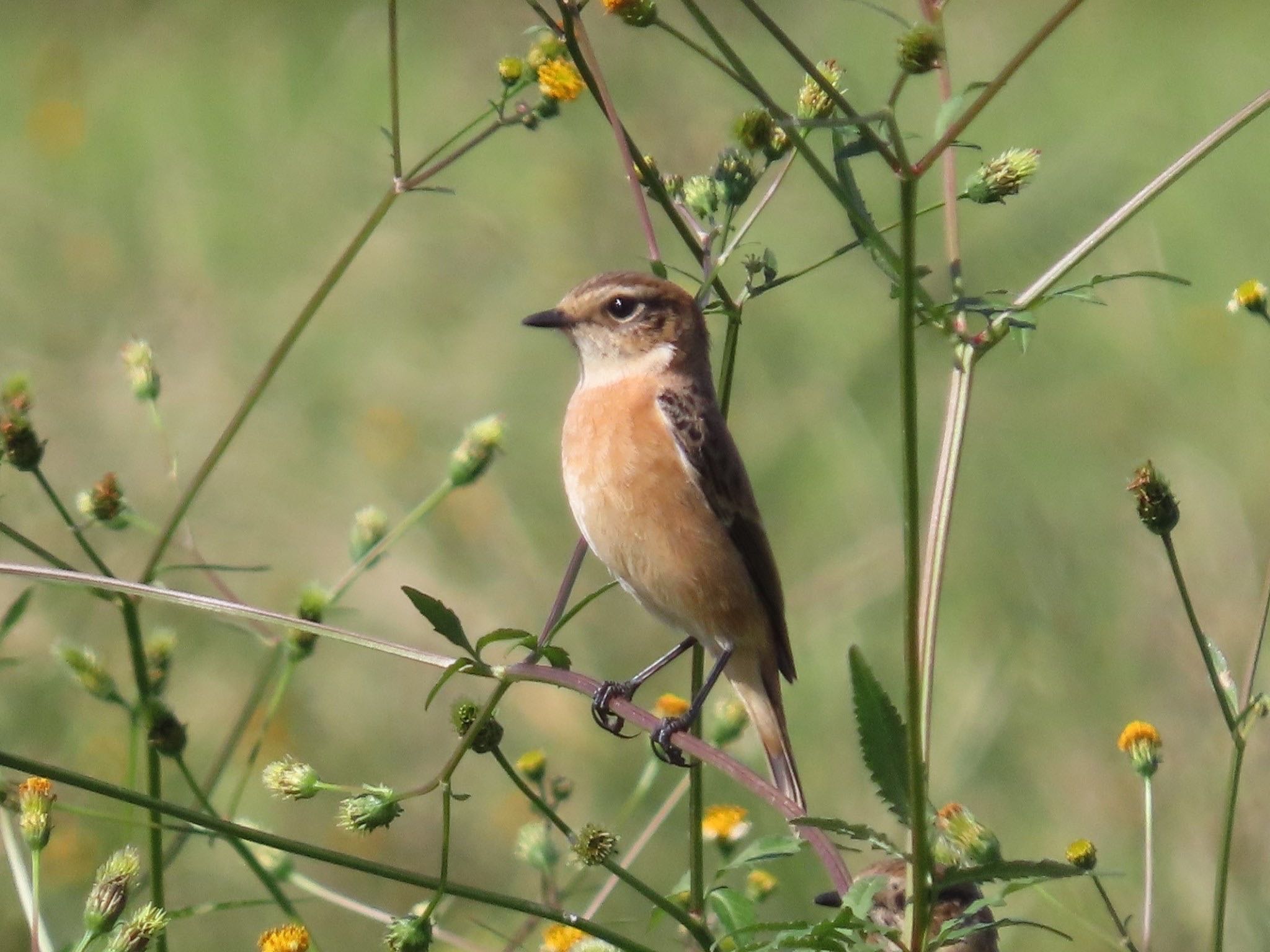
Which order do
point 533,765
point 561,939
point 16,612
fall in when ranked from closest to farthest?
point 16,612 → point 561,939 → point 533,765

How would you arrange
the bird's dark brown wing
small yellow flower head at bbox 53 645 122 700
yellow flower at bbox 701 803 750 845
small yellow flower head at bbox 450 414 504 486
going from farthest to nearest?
the bird's dark brown wing, small yellow flower head at bbox 450 414 504 486, yellow flower at bbox 701 803 750 845, small yellow flower head at bbox 53 645 122 700

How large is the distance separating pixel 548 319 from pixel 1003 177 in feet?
6.12

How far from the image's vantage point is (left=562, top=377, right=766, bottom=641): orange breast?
12.7 feet

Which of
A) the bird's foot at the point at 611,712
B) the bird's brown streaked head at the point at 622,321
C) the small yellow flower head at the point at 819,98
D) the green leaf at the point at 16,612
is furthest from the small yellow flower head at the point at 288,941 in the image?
the bird's brown streaked head at the point at 622,321

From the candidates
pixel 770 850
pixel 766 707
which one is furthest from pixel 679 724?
pixel 766 707

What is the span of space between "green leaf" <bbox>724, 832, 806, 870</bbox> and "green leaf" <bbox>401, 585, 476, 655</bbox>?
Answer: 1.67ft

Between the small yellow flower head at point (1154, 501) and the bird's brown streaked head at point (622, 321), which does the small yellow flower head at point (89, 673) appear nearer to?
the bird's brown streaked head at point (622, 321)

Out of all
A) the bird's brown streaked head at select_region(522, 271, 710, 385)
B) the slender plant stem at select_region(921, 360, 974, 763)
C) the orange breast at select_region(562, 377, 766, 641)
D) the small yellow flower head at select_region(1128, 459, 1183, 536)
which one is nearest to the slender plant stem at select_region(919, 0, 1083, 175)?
the slender plant stem at select_region(921, 360, 974, 763)

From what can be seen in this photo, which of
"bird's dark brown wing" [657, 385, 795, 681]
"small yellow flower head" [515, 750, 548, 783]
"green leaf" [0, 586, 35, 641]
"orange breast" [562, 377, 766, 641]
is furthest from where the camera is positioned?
"bird's dark brown wing" [657, 385, 795, 681]

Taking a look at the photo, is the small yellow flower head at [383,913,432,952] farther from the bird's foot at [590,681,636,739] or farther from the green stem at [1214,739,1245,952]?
the green stem at [1214,739,1245,952]

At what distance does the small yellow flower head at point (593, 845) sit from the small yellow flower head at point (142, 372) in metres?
1.62

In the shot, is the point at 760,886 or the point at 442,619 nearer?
the point at 442,619

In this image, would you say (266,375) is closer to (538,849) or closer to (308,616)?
(308,616)

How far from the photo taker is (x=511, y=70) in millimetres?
3418
